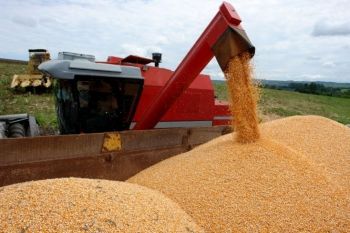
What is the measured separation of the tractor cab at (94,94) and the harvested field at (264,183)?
0.84m

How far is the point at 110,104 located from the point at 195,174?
158 cm

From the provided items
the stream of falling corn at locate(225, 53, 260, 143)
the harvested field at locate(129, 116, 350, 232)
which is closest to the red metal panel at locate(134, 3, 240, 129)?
the stream of falling corn at locate(225, 53, 260, 143)

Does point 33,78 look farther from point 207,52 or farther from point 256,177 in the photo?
point 256,177

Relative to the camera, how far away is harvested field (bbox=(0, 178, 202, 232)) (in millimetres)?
2420

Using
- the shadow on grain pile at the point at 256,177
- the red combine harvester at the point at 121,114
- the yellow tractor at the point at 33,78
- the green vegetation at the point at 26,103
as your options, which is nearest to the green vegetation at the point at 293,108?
the green vegetation at the point at 26,103

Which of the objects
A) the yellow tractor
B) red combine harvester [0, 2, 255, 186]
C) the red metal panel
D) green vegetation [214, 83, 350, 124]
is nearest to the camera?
red combine harvester [0, 2, 255, 186]

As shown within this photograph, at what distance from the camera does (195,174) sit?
3695 millimetres

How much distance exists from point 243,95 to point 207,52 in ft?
2.44

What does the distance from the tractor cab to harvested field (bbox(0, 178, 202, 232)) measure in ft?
5.34

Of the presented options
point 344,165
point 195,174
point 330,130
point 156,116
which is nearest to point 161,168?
point 195,174

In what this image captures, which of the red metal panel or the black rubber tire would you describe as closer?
the red metal panel

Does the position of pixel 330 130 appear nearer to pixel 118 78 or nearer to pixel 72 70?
pixel 118 78

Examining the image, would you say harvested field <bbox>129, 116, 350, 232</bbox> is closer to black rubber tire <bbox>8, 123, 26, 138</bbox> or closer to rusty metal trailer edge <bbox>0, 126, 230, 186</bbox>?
rusty metal trailer edge <bbox>0, 126, 230, 186</bbox>

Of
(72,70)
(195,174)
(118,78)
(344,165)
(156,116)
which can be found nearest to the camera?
(195,174)
